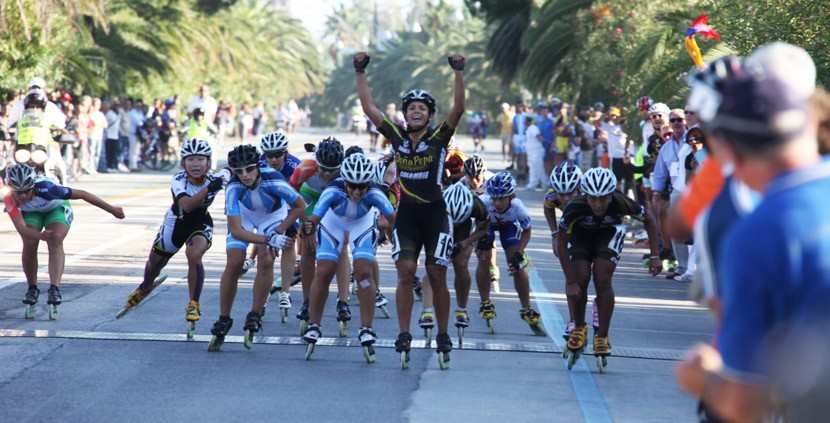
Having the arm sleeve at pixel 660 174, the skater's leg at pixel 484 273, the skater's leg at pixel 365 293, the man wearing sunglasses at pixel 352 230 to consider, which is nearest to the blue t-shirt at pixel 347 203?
the man wearing sunglasses at pixel 352 230

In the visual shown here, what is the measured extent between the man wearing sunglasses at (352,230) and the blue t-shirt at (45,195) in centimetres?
254

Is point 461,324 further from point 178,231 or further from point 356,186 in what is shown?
point 178,231

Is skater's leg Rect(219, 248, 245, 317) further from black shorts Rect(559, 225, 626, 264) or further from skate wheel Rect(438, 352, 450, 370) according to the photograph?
black shorts Rect(559, 225, 626, 264)

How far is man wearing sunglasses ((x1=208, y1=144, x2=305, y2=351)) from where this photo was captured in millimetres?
11523

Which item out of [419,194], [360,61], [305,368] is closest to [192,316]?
[305,368]

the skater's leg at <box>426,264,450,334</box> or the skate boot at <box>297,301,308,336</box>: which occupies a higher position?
the skater's leg at <box>426,264,450,334</box>

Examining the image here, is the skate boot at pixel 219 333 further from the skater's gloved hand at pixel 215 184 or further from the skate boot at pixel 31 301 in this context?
the skate boot at pixel 31 301

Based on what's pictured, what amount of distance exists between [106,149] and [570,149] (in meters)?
13.8

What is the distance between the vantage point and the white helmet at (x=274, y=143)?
44.8 feet

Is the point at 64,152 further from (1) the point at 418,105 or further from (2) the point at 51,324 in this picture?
(1) the point at 418,105

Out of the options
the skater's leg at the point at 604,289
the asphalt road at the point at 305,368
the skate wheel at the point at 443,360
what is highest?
the skater's leg at the point at 604,289

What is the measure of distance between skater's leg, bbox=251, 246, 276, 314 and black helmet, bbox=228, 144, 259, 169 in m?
0.70

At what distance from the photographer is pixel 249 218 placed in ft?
40.3

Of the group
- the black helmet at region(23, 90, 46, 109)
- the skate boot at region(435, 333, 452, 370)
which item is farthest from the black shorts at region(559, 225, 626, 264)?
the black helmet at region(23, 90, 46, 109)
